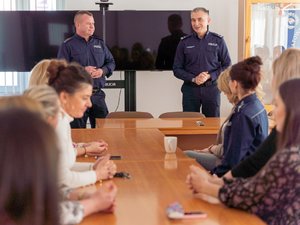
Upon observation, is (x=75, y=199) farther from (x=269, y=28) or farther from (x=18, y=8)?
(x=269, y=28)

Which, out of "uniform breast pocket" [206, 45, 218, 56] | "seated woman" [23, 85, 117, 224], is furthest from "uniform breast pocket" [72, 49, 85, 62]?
"seated woman" [23, 85, 117, 224]

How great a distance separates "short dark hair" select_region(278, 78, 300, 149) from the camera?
6.33ft

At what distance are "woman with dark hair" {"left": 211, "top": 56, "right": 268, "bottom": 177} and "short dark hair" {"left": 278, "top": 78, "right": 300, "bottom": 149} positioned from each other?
120 centimetres

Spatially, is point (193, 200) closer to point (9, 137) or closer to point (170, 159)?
point (170, 159)

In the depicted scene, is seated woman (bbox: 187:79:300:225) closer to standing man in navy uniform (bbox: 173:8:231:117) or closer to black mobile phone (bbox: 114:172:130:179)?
black mobile phone (bbox: 114:172:130:179)

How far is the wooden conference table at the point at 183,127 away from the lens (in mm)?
4352

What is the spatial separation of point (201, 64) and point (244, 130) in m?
2.77

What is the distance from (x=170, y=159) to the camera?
311 centimetres

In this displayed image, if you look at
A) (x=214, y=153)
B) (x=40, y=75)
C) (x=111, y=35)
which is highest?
(x=111, y=35)

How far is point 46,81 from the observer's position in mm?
2965

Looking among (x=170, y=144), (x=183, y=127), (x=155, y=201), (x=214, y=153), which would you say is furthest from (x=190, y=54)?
(x=155, y=201)

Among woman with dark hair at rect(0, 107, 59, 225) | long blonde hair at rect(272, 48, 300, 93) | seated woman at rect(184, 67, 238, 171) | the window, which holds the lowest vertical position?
seated woman at rect(184, 67, 238, 171)

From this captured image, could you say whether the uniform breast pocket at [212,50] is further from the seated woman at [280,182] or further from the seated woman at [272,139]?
the seated woman at [280,182]

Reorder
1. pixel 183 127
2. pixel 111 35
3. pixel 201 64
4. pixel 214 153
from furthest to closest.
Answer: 1. pixel 111 35
2. pixel 201 64
3. pixel 183 127
4. pixel 214 153
